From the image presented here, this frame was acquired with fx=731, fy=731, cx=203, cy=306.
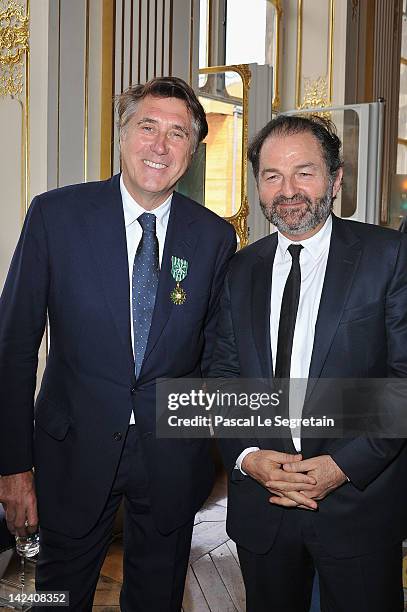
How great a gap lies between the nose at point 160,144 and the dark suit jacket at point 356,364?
500mm

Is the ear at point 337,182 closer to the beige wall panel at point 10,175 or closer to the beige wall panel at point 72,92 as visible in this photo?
the beige wall panel at point 72,92

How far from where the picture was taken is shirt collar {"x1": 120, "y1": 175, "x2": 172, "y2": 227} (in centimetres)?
199

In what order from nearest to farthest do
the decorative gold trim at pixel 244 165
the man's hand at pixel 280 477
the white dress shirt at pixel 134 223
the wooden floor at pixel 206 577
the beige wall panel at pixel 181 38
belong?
the man's hand at pixel 280 477 < the white dress shirt at pixel 134 223 < the wooden floor at pixel 206 577 < the beige wall panel at pixel 181 38 < the decorative gold trim at pixel 244 165

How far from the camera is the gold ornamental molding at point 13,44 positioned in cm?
361

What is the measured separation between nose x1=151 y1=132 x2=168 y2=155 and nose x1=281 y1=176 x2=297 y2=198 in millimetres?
329

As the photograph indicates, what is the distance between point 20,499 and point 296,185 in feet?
3.62

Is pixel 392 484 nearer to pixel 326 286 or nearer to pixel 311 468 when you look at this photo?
pixel 311 468

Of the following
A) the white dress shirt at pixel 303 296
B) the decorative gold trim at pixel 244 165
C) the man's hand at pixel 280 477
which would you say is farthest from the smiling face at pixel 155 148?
the decorative gold trim at pixel 244 165

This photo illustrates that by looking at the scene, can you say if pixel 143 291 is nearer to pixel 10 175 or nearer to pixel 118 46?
pixel 10 175

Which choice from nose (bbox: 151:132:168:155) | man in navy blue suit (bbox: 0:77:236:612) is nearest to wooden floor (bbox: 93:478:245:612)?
man in navy blue suit (bbox: 0:77:236:612)

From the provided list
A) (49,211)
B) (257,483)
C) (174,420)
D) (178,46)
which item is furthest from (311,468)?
(178,46)

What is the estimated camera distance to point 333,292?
1813 millimetres

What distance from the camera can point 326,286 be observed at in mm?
1828

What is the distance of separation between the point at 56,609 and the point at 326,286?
3.53ft
